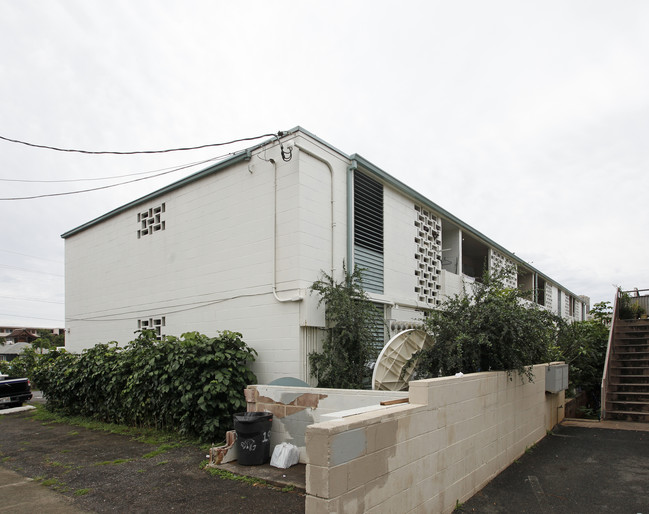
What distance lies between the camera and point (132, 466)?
21.9 feet

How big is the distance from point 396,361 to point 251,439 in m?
2.56

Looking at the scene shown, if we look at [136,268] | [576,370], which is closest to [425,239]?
[576,370]

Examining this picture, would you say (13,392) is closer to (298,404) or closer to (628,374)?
(298,404)

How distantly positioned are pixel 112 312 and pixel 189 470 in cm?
803

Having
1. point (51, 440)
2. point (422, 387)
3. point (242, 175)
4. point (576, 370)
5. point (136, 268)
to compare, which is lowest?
point (51, 440)

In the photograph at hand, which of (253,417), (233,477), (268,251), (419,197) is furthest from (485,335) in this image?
(419,197)

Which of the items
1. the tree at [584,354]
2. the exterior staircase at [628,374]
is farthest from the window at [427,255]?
the exterior staircase at [628,374]

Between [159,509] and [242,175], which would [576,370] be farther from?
[159,509]

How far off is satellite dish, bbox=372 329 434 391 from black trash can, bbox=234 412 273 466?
180cm

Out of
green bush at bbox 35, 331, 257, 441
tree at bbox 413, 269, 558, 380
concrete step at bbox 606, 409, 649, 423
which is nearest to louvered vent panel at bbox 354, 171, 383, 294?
tree at bbox 413, 269, 558, 380

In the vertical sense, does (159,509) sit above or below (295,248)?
below

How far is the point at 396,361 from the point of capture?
7598 mm

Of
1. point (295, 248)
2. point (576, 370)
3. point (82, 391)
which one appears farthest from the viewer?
point (576, 370)

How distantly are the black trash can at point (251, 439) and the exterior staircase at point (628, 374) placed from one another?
7540 millimetres
